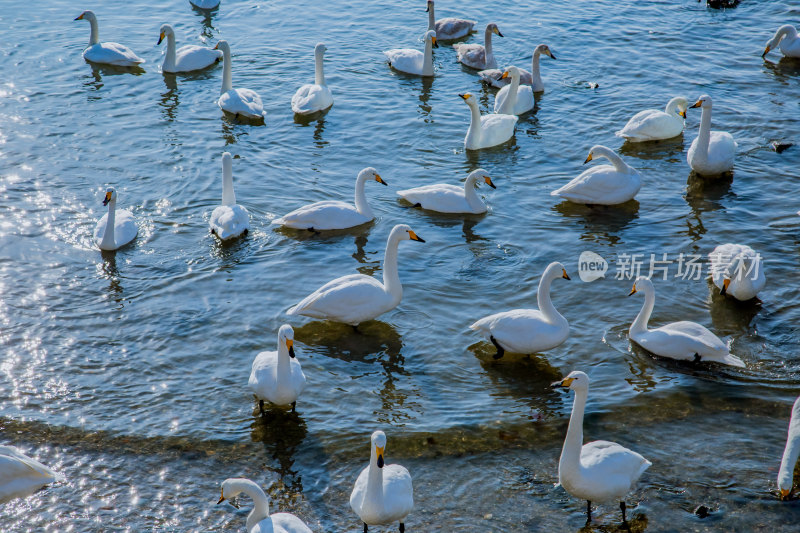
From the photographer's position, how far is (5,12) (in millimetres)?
20172

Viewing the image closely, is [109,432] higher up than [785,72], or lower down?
lower down

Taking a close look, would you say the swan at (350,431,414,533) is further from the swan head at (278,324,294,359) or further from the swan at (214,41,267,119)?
the swan at (214,41,267,119)

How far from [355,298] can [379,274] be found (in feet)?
5.21

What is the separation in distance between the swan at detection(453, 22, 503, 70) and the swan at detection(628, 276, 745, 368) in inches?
380

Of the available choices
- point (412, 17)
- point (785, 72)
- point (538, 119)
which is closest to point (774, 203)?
point (538, 119)

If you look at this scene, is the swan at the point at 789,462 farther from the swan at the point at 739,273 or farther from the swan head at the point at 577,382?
the swan at the point at 739,273

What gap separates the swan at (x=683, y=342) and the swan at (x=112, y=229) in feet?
22.9

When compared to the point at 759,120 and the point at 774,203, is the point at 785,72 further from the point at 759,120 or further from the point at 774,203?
the point at 774,203

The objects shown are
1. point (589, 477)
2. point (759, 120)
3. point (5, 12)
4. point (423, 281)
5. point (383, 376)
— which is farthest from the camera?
point (5, 12)

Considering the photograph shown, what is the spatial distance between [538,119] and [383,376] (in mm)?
8040

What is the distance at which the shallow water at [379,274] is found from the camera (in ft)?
24.1

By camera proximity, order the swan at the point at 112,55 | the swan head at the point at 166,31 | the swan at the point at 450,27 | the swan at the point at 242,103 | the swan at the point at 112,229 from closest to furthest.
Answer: the swan at the point at 112,229 → the swan at the point at 242,103 → the swan at the point at 112,55 → the swan head at the point at 166,31 → the swan at the point at 450,27

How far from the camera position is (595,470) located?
6594 mm

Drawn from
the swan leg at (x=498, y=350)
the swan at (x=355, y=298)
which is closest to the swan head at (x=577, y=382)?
the swan leg at (x=498, y=350)
